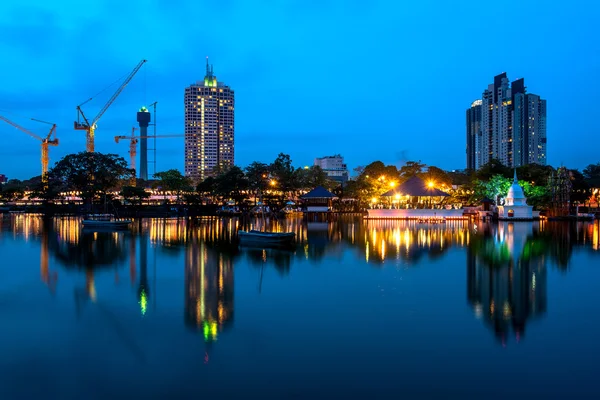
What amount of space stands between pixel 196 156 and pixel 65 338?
6394 inches

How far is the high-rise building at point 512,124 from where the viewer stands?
379 feet

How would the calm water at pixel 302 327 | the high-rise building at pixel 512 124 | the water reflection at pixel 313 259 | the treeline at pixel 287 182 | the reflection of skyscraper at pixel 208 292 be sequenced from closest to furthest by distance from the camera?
the calm water at pixel 302 327 → the reflection of skyscraper at pixel 208 292 → the water reflection at pixel 313 259 → the treeline at pixel 287 182 → the high-rise building at pixel 512 124

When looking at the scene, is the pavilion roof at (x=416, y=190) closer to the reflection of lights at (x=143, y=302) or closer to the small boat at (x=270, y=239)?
the small boat at (x=270, y=239)

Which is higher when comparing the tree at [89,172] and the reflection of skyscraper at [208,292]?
the tree at [89,172]

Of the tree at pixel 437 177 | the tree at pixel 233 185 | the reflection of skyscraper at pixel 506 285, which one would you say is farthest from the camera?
the tree at pixel 233 185

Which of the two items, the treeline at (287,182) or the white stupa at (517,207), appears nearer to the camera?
the white stupa at (517,207)

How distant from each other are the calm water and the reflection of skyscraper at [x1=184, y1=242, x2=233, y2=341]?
0.18 ft

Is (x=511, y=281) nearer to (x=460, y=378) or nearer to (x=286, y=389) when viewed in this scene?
(x=460, y=378)

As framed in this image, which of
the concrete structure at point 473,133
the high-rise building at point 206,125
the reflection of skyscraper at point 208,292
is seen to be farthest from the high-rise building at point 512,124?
the reflection of skyscraper at point 208,292

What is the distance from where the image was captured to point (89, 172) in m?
60.7

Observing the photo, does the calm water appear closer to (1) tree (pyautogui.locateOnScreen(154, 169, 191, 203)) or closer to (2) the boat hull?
(2) the boat hull

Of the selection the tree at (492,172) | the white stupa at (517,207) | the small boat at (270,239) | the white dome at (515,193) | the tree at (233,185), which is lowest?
the small boat at (270,239)

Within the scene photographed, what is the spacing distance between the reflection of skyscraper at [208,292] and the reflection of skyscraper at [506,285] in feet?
20.4

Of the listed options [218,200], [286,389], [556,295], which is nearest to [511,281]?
[556,295]
